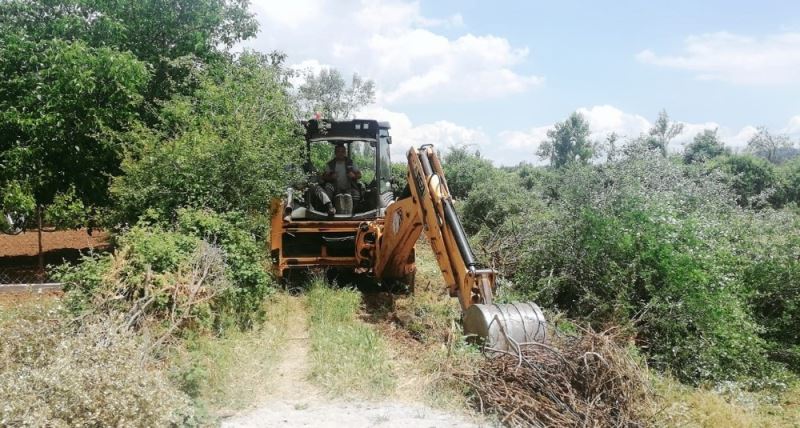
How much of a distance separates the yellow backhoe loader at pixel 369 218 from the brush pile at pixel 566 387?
0.71 m

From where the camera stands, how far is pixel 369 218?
366 inches

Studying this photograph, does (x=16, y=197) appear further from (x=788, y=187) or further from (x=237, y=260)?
(x=788, y=187)

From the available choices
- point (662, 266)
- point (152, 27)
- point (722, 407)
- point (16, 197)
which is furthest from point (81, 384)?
point (152, 27)

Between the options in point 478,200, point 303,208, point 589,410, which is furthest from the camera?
point 478,200

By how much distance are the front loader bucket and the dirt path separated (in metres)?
0.89

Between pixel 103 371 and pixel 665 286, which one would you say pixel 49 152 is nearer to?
pixel 103 371

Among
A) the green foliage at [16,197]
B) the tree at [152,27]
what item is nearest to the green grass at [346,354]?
the green foliage at [16,197]

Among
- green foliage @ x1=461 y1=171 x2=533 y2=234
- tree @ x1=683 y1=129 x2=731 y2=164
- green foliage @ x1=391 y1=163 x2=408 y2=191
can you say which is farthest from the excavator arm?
tree @ x1=683 y1=129 x2=731 y2=164

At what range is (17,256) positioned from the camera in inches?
501

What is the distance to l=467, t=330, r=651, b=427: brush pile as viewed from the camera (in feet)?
14.8

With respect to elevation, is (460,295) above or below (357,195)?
below

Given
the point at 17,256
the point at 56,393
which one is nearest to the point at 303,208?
the point at 56,393

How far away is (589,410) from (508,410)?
61 centimetres

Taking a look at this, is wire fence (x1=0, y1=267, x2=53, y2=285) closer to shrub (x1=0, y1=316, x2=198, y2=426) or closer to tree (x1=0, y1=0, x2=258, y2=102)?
tree (x1=0, y1=0, x2=258, y2=102)
